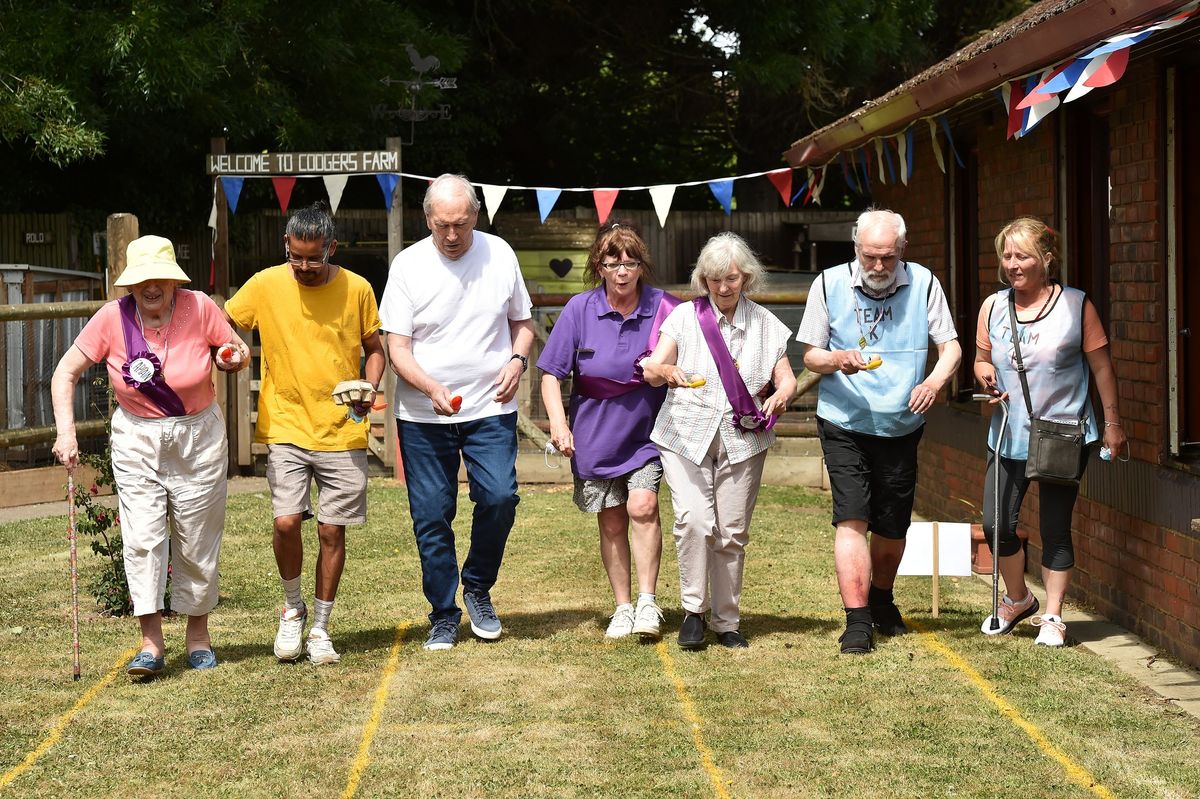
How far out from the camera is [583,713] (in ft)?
19.8

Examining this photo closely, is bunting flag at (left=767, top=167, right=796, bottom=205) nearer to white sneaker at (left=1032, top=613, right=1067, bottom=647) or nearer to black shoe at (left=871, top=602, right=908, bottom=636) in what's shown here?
black shoe at (left=871, top=602, right=908, bottom=636)

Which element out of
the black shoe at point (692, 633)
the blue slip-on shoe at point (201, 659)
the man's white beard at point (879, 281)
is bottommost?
the blue slip-on shoe at point (201, 659)

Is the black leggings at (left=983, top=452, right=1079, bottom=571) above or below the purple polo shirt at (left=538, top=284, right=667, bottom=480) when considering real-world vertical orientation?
Result: below

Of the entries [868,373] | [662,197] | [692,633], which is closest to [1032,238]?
[868,373]

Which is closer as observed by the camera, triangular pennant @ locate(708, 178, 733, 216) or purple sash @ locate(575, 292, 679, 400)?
purple sash @ locate(575, 292, 679, 400)

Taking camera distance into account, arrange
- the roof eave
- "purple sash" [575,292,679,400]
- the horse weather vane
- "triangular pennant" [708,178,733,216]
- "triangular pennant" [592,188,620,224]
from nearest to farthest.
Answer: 1. the roof eave
2. "purple sash" [575,292,679,400]
3. "triangular pennant" [592,188,620,224]
4. "triangular pennant" [708,178,733,216]
5. the horse weather vane

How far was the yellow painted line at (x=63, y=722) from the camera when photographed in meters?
5.40

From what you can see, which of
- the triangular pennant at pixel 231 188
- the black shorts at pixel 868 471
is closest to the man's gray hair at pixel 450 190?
the black shorts at pixel 868 471

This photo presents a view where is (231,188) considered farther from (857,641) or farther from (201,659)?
(857,641)

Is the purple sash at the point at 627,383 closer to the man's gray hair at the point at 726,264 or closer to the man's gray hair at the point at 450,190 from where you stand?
the man's gray hair at the point at 726,264

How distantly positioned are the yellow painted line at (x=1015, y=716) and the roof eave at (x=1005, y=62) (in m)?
2.54

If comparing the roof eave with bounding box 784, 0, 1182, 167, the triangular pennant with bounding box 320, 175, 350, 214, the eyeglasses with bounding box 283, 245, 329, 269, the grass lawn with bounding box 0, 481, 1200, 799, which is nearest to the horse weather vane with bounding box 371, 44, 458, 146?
the triangular pennant with bounding box 320, 175, 350, 214

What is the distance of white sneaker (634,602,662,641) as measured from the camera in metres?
7.18

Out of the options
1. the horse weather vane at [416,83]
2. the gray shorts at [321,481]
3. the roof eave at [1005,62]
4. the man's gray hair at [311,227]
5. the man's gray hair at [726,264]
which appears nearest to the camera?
the roof eave at [1005,62]
